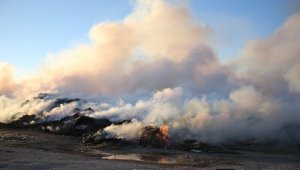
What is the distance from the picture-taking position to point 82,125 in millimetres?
75625

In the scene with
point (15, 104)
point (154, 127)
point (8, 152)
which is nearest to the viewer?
point (8, 152)

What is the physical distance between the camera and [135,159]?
132 ft

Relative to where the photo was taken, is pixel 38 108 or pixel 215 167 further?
pixel 38 108

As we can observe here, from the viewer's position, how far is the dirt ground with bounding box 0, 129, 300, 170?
3291 cm

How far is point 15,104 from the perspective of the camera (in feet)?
361

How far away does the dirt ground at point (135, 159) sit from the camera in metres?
32.9

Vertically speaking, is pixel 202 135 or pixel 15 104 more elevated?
pixel 15 104

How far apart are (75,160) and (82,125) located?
132ft

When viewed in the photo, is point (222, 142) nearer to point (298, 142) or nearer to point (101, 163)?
point (298, 142)

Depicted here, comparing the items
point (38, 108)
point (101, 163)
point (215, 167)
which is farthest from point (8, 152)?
point (38, 108)

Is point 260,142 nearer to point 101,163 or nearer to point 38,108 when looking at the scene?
point 101,163

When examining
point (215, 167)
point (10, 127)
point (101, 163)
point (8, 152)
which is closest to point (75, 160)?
point (101, 163)

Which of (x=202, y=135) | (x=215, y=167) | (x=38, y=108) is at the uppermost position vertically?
(x=38, y=108)

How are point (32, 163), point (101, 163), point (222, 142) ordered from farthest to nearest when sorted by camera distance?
1. point (222, 142)
2. point (101, 163)
3. point (32, 163)
